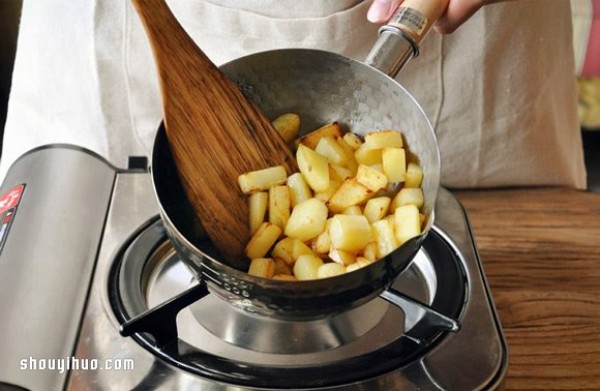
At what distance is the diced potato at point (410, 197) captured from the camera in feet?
2.29

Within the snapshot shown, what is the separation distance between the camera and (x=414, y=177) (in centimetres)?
72

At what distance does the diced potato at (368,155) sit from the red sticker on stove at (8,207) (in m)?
0.36

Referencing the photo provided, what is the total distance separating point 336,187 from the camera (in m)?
0.73

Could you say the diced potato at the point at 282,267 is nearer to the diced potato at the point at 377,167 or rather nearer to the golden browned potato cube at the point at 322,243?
the golden browned potato cube at the point at 322,243

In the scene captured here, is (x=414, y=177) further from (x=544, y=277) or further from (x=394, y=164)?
(x=544, y=277)

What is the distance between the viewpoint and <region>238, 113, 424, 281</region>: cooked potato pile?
66cm

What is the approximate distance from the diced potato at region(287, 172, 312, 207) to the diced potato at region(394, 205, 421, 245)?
0.09 metres

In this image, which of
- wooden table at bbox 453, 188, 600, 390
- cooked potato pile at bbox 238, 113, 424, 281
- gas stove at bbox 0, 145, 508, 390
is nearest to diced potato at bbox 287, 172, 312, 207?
cooked potato pile at bbox 238, 113, 424, 281

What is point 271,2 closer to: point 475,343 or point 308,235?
point 308,235

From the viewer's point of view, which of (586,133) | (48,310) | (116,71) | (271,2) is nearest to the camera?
(48,310)

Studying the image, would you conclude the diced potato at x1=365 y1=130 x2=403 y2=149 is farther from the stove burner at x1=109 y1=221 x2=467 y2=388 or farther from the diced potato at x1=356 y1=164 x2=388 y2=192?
the stove burner at x1=109 y1=221 x2=467 y2=388

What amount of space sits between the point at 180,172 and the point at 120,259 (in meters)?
0.13

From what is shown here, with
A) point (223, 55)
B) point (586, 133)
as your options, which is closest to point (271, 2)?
point (223, 55)
